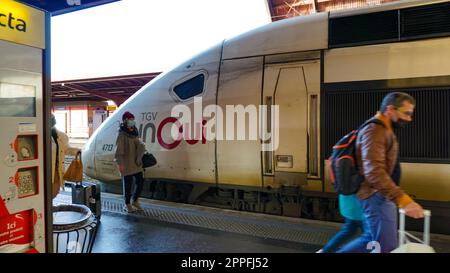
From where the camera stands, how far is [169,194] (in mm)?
6195

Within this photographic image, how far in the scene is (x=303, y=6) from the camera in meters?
14.5

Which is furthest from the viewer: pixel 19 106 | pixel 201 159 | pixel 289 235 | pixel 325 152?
pixel 201 159

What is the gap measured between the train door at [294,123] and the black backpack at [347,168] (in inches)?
71.1

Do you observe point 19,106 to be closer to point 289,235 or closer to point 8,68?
point 8,68

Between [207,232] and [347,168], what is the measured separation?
89.0 inches

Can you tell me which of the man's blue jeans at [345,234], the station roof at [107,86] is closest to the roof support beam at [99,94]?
the station roof at [107,86]

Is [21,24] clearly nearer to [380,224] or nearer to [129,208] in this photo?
[380,224]

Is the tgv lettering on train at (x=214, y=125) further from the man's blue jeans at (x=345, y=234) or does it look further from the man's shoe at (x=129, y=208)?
the man's blue jeans at (x=345, y=234)

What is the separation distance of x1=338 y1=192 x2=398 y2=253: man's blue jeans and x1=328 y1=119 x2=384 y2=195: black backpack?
158mm

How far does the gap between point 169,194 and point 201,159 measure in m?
1.11

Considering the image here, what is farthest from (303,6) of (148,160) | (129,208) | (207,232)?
(207,232)

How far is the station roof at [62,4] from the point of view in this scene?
2.44m

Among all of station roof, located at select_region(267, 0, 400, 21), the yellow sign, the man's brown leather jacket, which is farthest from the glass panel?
station roof, located at select_region(267, 0, 400, 21)
